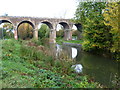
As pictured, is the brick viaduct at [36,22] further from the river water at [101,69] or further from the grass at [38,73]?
the grass at [38,73]

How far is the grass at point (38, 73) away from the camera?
2.91m

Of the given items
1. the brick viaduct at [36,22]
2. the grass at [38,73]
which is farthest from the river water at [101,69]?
the brick viaduct at [36,22]

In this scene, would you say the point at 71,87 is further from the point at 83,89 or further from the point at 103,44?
the point at 103,44

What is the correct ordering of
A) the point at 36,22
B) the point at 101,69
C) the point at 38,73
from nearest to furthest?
the point at 38,73 < the point at 101,69 < the point at 36,22

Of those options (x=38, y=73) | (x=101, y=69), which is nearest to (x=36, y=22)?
(x=101, y=69)

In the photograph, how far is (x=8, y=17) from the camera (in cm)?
2364

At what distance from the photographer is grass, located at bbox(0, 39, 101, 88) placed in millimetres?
2912

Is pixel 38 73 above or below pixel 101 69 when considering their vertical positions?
above

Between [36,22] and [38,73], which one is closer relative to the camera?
[38,73]

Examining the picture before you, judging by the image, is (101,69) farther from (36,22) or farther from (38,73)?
(36,22)

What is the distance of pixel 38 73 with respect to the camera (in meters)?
3.98

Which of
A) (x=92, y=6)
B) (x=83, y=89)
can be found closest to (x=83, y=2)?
(x=92, y=6)

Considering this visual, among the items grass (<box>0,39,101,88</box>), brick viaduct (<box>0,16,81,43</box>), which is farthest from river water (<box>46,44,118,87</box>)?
brick viaduct (<box>0,16,81,43</box>)

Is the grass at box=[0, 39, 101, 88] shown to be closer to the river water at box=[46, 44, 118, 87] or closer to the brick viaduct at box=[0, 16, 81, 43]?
the river water at box=[46, 44, 118, 87]
